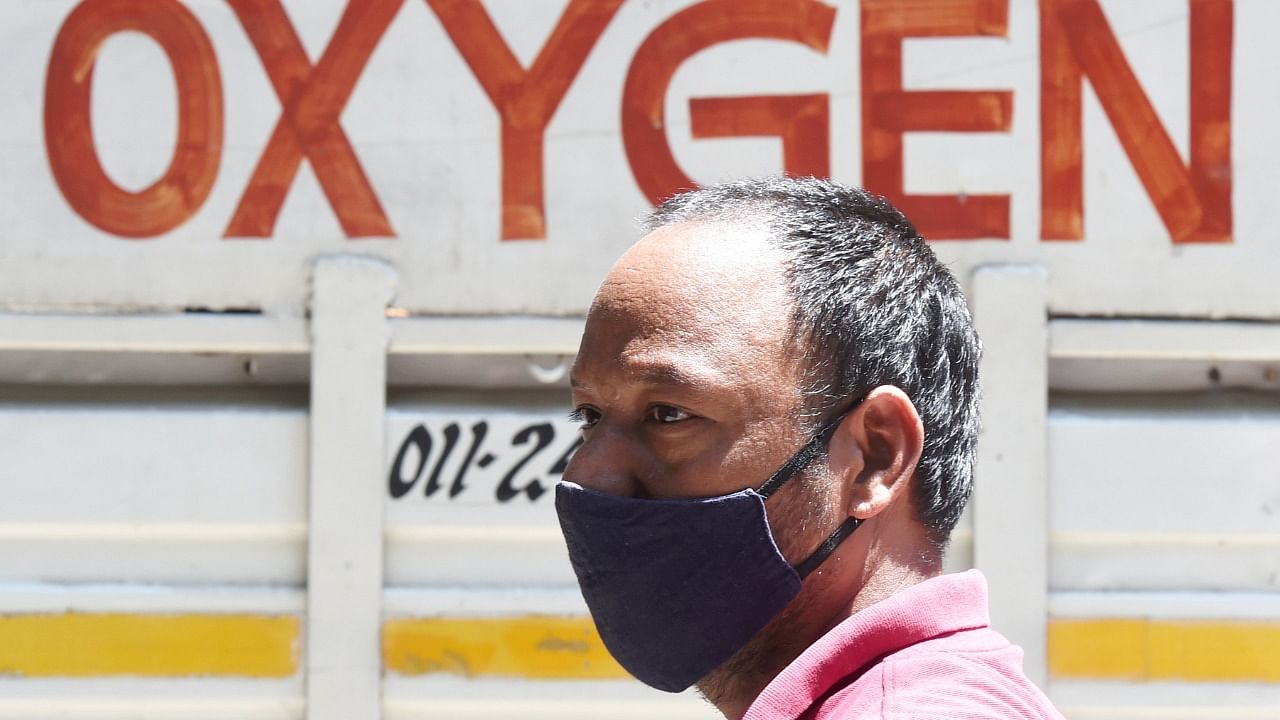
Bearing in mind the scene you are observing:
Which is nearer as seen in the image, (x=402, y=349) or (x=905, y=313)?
(x=905, y=313)

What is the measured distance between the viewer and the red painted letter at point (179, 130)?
2.76 m

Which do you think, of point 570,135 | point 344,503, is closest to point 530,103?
point 570,135

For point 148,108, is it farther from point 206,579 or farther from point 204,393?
point 206,579

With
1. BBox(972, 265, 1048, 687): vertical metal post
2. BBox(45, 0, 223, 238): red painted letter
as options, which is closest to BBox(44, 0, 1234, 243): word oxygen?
BBox(45, 0, 223, 238): red painted letter

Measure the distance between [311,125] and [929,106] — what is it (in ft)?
3.82

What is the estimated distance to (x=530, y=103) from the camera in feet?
9.14

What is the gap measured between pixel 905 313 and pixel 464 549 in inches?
60.6

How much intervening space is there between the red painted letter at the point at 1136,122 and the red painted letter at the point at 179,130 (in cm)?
157

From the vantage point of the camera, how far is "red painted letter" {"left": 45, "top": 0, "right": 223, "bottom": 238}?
2762mm

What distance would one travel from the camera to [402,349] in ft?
9.04

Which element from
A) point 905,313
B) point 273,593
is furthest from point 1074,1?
point 273,593

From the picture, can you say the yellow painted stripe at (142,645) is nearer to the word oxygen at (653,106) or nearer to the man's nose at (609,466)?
the word oxygen at (653,106)

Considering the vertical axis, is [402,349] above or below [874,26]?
below

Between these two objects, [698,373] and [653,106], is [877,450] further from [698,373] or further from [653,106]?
[653,106]
